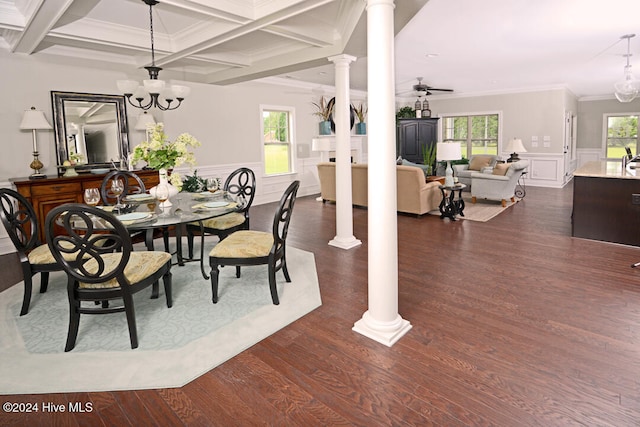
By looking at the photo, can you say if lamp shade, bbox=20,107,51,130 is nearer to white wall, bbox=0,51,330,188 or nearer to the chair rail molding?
white wall, bbox=0,51,330,188

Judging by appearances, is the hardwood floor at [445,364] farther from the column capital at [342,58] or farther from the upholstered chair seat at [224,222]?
the column capital at [342,58]

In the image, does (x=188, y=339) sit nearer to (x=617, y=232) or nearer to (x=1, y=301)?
(x=1, y=301)

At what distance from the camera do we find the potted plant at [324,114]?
894 cm

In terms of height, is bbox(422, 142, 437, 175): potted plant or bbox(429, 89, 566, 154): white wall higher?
bbox(429, 89, 566, 154): white wall

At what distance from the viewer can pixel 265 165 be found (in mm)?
8109

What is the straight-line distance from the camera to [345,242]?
15.7 feet

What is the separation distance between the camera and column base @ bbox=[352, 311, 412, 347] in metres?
2.54

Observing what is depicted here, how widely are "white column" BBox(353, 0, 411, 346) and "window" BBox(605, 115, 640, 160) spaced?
11.8 meters

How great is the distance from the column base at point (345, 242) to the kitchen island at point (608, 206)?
2.74 meters

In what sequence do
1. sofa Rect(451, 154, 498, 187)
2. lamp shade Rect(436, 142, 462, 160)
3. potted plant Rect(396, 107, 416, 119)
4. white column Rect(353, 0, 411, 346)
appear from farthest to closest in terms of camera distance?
potted plant Rect(396, 107, 416, 119), sofa Rect(451, 154, 498, 187), lamp shade Rect(436, 142, 462, 160), white column Rect(353, 0, 411, 346)

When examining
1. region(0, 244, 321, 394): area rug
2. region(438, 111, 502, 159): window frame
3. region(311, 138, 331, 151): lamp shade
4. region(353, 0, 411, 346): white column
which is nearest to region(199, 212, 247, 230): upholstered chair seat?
region(0, 244, 321, 394): area rug

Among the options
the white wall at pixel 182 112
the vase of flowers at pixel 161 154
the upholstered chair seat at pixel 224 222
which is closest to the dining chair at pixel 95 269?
the vase of flowers at pixel 161 154

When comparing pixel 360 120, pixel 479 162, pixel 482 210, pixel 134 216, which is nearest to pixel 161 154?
pixel 134 216

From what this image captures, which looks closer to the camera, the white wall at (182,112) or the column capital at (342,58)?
the column capital at (342,58)
